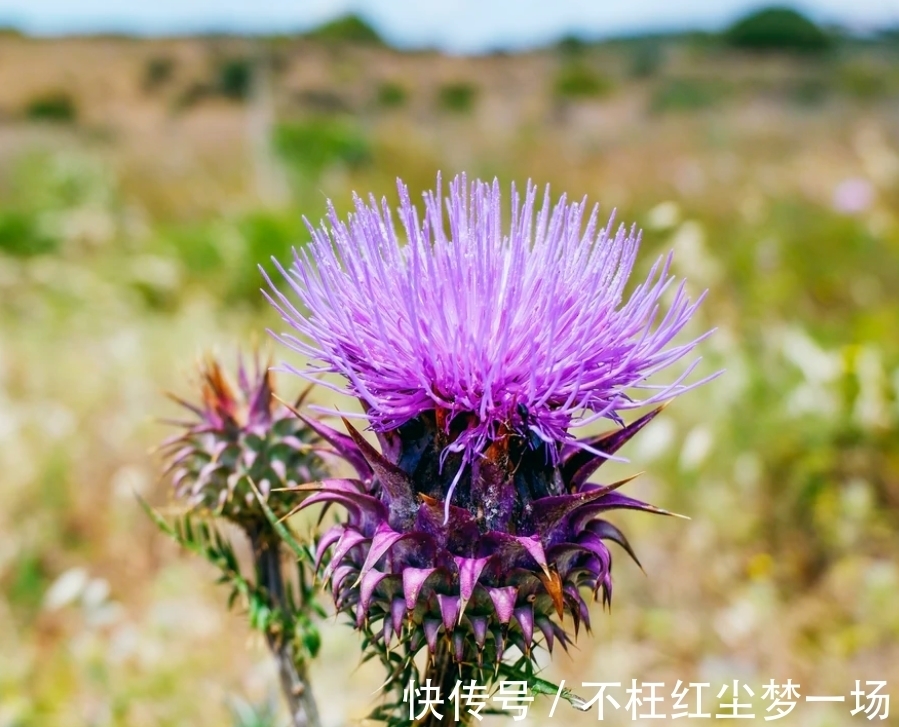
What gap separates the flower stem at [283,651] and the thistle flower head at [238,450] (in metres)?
0.08

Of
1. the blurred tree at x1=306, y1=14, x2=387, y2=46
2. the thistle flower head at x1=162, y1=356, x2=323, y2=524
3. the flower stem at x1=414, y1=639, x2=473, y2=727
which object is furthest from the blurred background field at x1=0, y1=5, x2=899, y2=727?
the blurred tree at x1=306, y1=14, x2=387, y2=46

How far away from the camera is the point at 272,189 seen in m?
14.0

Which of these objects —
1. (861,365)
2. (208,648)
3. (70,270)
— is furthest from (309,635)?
(70,270)

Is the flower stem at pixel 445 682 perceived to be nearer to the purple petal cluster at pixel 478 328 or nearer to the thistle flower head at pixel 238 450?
the purple petal cluster at pixel 478 328

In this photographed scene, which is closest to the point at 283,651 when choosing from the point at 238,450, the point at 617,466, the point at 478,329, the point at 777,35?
the point at 238,450

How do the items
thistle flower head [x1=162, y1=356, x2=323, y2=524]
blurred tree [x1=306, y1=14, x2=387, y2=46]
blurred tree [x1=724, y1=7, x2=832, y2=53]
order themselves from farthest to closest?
blurred tree [x1=724, y1=7, x2=832, y2=53]
blurred tree [x1=306, y1=14, x2=387, y2=46]
thistle flower head [x1=162, y1=356, x2=323, y2=524]

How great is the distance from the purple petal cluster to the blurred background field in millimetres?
684

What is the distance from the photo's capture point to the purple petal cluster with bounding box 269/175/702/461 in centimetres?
149

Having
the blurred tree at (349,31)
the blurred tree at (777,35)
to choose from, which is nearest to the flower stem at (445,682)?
the blurred tree at (349,31)

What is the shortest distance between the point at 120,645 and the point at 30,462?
6.96 ft

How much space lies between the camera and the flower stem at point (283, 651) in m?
1.85

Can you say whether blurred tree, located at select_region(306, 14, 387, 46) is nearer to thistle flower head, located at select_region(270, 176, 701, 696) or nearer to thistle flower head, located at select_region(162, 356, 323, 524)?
thistle flower head, located at select_region(162, 356, 323, 524)

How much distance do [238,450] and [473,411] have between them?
2.40ft

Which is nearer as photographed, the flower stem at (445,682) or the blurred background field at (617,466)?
the flower stem at (445,682)
